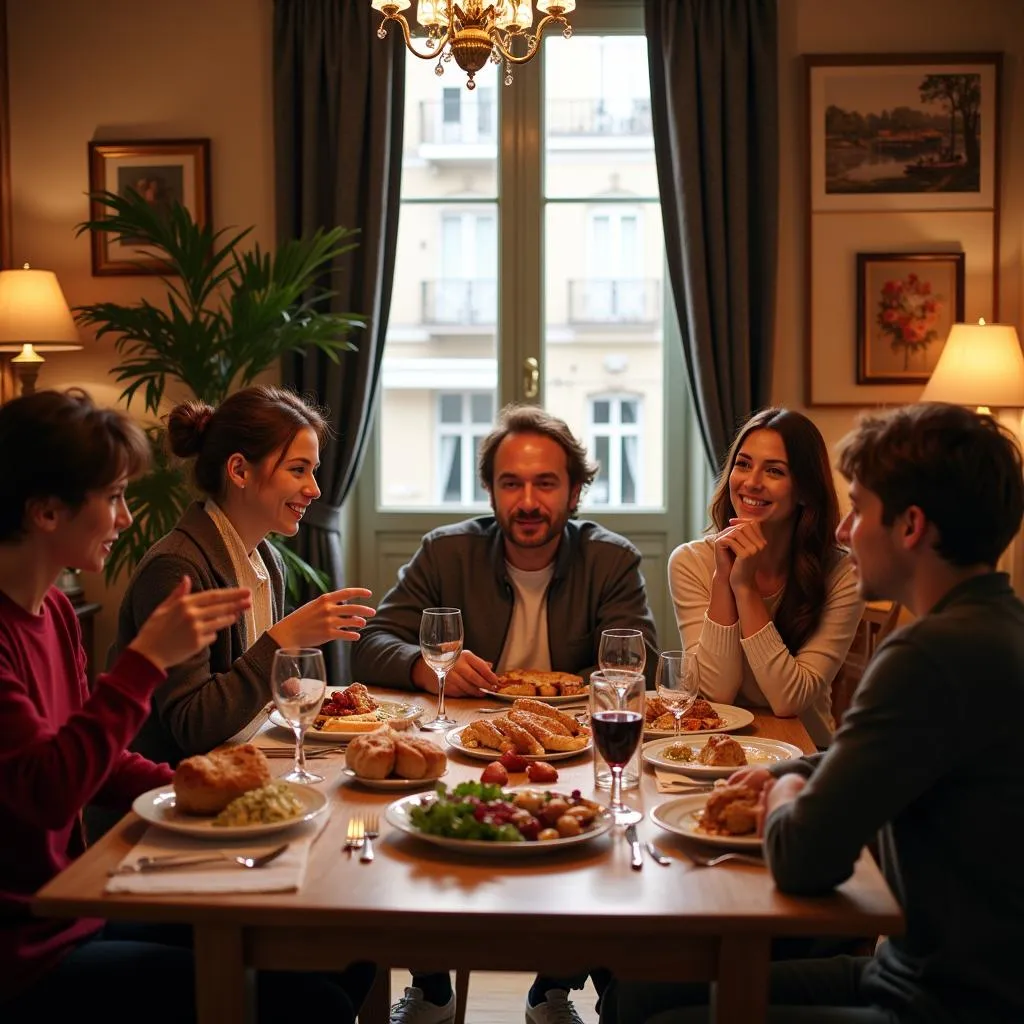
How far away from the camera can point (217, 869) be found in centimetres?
152

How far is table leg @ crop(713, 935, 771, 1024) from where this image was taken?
144 cm

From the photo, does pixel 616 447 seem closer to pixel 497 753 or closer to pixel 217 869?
pixel 497 753

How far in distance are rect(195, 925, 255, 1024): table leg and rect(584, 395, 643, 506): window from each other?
372 cm

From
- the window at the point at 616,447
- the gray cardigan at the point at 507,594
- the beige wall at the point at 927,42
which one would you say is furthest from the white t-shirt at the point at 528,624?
the beige wall at the point at 927,42

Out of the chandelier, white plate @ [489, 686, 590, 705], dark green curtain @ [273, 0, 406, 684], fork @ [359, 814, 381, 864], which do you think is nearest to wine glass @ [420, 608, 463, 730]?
white plate @ [489, 686, 590, 705]

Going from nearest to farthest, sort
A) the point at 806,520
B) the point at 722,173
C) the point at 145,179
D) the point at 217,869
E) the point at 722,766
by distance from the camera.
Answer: the point at 217,869 < the point at 722,766 < the point at 806,520 < the point at 722,173 < the point at 145,179

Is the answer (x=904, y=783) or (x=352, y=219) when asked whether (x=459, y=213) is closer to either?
(x=352, y=219)

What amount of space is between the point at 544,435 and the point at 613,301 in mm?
2219

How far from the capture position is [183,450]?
2504mm

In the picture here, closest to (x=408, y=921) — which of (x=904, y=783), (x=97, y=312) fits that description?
(x=904, y=783)

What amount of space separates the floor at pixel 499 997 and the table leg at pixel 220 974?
57.3 inches

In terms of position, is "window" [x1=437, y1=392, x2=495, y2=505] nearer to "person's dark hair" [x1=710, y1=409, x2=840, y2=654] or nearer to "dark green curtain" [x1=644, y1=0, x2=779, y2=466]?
"dark green curtain" [x1=644, y1=0, x2=779, y2=466]

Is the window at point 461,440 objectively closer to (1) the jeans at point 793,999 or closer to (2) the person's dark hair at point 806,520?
(2) the person's dark hair at point 806,520

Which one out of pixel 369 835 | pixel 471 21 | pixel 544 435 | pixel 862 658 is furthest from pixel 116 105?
pixel 369 835
